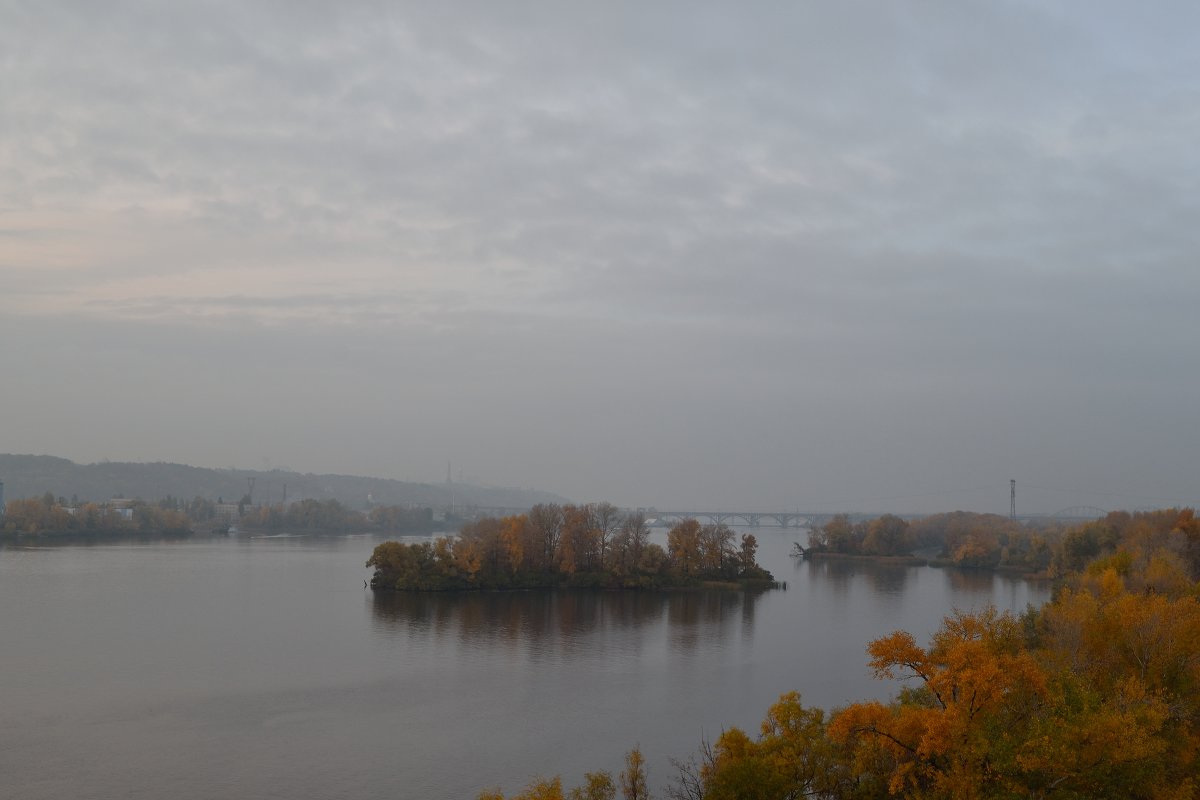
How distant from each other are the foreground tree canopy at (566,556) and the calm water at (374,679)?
0.92 metres

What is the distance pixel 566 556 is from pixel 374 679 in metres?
11.0

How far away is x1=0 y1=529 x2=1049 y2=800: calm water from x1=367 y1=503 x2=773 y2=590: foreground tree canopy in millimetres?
918

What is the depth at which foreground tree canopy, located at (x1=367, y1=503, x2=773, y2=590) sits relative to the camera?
2161 centimetres

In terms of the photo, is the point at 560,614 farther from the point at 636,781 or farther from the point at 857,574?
the point at 857,574

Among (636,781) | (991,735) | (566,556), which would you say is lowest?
(636,781)

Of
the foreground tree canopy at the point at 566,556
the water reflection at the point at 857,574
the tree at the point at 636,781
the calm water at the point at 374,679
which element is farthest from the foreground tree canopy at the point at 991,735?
the water reflection at the point at 857,574

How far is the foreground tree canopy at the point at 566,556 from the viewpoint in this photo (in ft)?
70.9

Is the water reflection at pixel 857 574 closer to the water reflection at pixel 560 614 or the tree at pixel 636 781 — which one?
the water reflection at pixel 560 614

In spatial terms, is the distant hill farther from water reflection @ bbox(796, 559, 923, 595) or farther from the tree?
the tree

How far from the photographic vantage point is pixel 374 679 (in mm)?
12570

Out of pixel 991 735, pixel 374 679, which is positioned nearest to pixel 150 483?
pixel 374 679

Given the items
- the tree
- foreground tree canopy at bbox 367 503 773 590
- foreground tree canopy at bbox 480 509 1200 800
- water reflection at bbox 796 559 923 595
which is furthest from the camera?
water reflection at bbox 796 559 923 595

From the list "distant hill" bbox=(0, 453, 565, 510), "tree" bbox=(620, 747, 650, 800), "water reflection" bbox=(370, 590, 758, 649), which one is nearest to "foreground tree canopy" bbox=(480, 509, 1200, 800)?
"tree" bbox=(620, 747, 650, 800)

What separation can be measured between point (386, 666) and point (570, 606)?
7.12m
